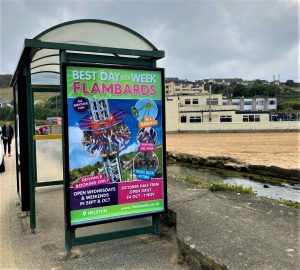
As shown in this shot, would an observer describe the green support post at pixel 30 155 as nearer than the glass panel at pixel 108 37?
No

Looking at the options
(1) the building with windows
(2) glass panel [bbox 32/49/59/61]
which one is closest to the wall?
(1) the building with windows

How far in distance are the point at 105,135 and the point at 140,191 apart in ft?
2.93

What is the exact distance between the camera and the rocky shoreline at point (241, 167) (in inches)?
577

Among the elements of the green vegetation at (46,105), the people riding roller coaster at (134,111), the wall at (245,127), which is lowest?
the wall at (245,127)

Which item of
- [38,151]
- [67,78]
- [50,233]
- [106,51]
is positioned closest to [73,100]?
[67,78]

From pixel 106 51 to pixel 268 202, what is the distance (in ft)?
12.4

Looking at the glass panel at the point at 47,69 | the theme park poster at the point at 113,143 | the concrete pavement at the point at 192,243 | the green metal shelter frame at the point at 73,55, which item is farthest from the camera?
the glass panel at the point at 47,69

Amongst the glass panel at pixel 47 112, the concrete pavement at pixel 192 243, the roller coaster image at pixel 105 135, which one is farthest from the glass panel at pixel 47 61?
the concrete pavement at pixel 192 243

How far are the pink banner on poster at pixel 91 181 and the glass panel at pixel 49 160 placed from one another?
3036 millimetres

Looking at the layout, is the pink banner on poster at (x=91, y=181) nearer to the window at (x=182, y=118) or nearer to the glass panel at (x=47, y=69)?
the glass panel at (x=47, y=69)

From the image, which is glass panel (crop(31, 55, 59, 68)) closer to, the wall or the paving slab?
the paving slab

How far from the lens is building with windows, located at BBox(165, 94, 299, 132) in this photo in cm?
5447

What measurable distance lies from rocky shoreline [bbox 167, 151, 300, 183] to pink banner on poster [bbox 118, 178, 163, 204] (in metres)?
10.6

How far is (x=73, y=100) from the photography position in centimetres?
430
